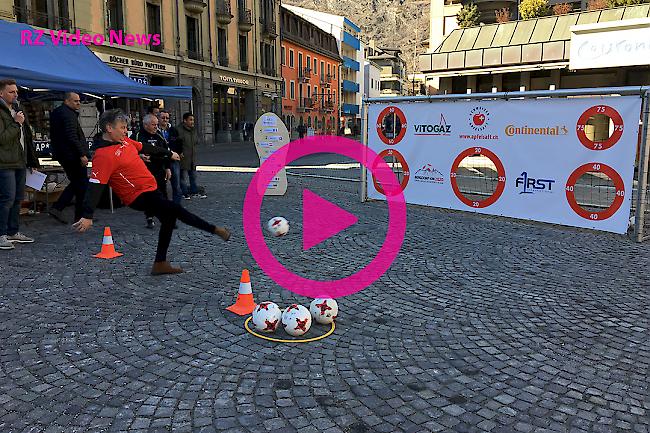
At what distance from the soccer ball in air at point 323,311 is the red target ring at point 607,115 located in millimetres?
5503

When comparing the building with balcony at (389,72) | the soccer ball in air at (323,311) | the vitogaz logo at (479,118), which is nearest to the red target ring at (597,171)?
the vitogaz logo at (479,118)

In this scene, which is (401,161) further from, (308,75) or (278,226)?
(308,75)

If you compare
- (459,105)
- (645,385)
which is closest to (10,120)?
(459,105)

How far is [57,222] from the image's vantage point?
9062 millimetres

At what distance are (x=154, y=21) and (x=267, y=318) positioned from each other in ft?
107

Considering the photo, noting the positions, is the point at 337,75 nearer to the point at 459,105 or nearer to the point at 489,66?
the point at 489,66

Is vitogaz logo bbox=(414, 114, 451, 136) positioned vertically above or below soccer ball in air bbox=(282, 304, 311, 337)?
above

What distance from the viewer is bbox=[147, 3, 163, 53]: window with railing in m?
31.8

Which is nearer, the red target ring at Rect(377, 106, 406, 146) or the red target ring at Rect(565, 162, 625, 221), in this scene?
the red target ring at Rect(565, 162, 625, 221)

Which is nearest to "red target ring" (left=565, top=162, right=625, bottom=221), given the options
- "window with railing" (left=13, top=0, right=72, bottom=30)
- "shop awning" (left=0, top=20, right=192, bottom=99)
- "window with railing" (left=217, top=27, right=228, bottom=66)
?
"shop awning" (left=0, top=20, right=192, bottom=99)

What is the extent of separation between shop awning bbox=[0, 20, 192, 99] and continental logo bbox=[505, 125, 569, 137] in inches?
305

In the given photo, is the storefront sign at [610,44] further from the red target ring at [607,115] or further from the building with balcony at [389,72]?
the building with balcony at [389,72]

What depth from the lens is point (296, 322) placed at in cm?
420

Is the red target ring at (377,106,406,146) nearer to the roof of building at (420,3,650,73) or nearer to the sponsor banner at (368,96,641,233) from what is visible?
the sponsor banner at (368,96,641,233)
